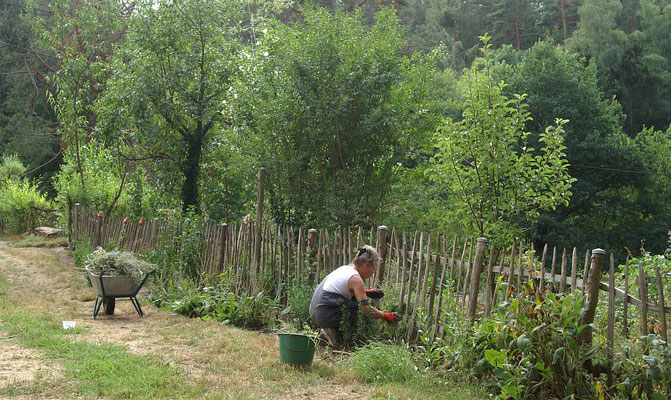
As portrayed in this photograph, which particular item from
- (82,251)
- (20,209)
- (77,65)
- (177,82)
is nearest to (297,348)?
(177,82)

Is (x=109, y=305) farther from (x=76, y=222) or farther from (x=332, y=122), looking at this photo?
(x=76, y=222)

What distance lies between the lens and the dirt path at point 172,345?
17.1 ft

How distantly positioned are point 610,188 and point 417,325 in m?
24.4

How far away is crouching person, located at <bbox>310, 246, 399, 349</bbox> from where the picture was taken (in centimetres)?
635

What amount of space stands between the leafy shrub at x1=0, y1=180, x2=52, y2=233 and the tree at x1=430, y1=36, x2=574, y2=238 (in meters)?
19.6

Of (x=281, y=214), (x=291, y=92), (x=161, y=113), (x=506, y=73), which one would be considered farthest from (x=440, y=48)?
(x=506, y=73)

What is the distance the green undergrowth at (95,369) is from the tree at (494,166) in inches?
143

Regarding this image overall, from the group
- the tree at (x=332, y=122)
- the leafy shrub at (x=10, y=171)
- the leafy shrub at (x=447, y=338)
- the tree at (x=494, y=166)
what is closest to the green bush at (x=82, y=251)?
the tree at (x=332, y=122)

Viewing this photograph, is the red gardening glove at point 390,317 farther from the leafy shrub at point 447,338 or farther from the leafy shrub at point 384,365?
the leafy shrub at point 384,365

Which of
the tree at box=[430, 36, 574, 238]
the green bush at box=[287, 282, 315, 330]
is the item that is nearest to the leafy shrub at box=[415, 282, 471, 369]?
the tree at box=[430, 36, 574, 238]

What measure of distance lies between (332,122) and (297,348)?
4729 millimetres

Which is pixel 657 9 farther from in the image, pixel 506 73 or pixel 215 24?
pixel 215 24

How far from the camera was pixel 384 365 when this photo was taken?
5.46 metres

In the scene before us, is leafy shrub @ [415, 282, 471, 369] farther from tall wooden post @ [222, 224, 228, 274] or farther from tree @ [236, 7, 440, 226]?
tall wooden post @ [222, 224, 228, 274]
